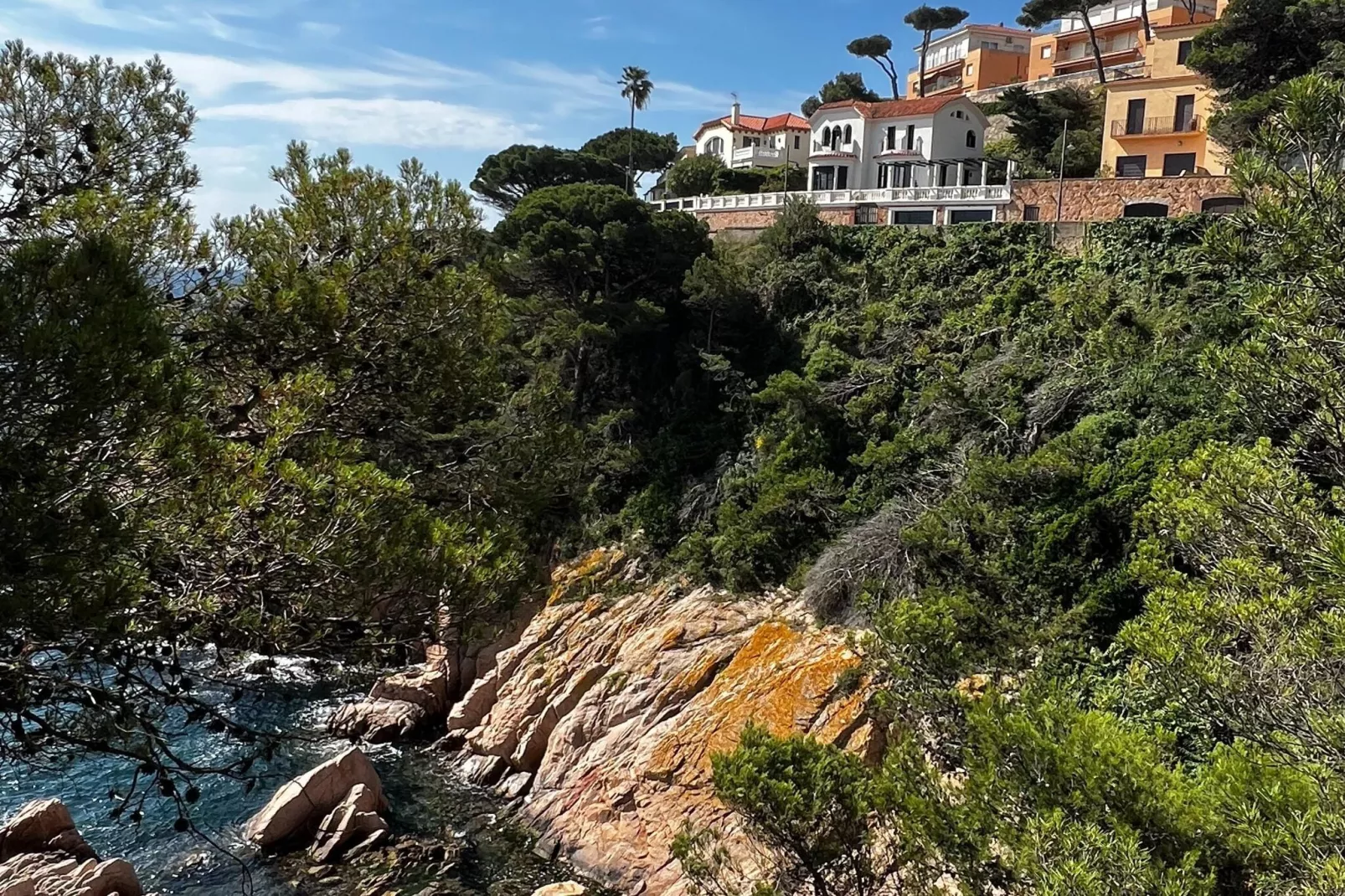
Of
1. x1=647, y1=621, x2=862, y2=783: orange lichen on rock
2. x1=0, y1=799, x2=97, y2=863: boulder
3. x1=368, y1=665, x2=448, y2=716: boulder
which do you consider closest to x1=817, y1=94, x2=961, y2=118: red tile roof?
x1=647, y1=621, x2=862, y2=783: orange lichen on rock

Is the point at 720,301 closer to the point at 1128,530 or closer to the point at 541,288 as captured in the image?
the point at 541,288

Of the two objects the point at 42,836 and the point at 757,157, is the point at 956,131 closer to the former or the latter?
the point at 757,157

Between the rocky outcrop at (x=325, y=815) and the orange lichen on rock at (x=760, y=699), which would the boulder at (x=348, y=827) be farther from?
the orange lichen on rock at (x=760, y=699)

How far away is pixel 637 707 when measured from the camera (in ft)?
56.3

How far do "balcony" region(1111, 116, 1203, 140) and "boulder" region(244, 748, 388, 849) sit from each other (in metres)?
30.8

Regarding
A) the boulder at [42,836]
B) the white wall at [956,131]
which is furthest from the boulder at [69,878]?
the white wall at [956,131]

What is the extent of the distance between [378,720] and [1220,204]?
24.5 metres

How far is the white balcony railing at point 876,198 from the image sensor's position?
1031 inches

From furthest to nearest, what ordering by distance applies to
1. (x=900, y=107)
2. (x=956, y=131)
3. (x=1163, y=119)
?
1. (x=900, y=107)
2. (x=956, y=131)
3. (x=1163, y=119)

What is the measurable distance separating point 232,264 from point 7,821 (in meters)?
14.1

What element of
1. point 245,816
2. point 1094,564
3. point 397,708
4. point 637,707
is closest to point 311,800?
point 245,816

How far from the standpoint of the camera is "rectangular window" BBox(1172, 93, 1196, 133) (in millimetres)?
28469

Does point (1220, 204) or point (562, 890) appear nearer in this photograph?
point (562, 890)

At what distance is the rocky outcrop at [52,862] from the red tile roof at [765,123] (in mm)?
50707
